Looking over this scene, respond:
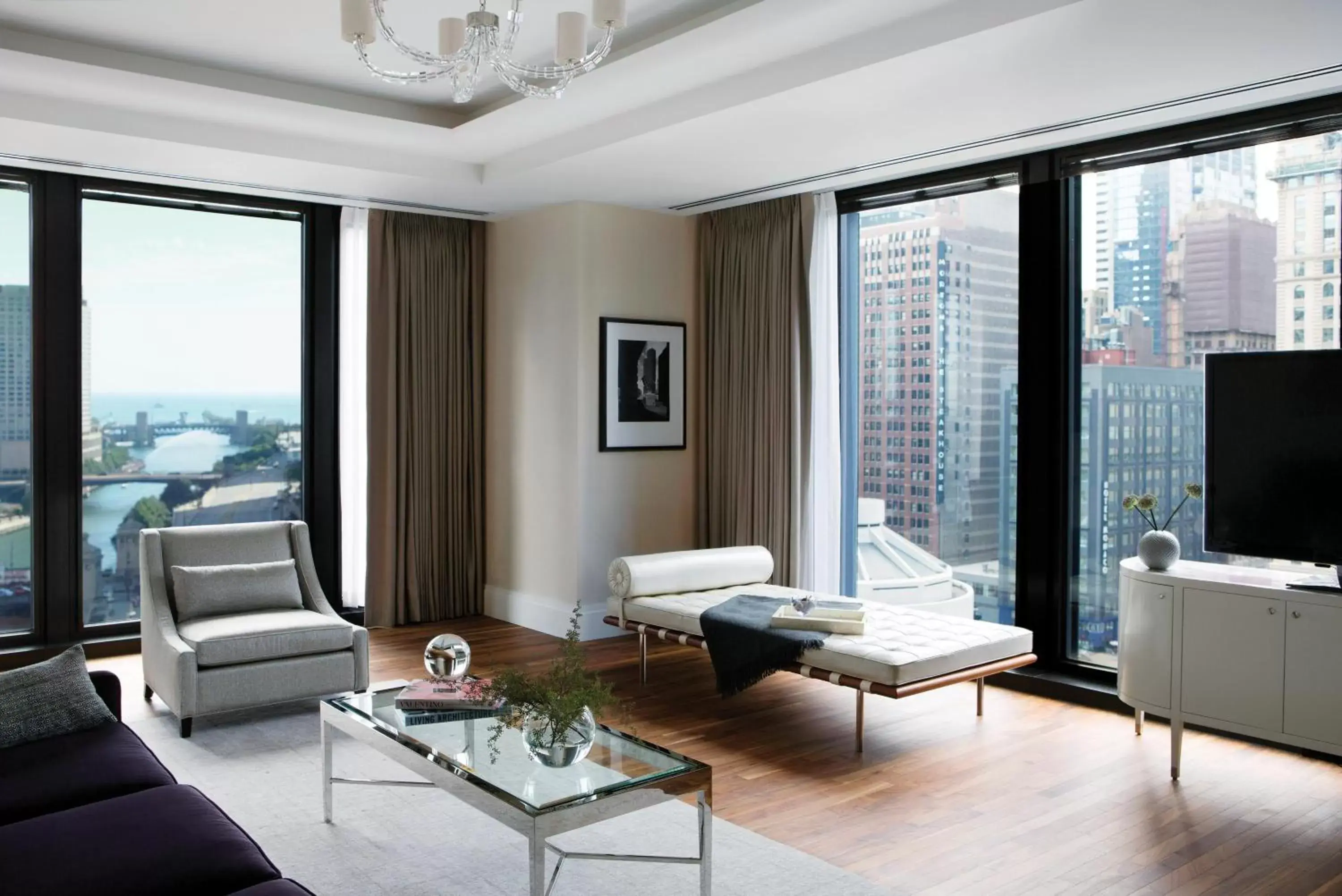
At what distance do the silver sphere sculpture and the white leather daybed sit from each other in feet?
4.54

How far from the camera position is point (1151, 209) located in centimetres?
473

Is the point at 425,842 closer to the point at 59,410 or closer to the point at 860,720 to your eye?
the point at 860,720

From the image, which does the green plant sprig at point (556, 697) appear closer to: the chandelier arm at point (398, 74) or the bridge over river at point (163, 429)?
the chandelier arm at point (398, 74)

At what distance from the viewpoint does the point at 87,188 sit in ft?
18.7

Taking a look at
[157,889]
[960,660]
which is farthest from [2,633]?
[960,660]

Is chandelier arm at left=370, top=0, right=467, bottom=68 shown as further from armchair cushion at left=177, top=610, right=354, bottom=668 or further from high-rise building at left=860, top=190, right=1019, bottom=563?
high-rise building at left=860, top=190, right=1019, bottom=563

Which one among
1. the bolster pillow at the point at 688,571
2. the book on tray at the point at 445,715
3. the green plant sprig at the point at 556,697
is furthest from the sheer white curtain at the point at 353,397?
the green plant sprig at the point at 556,697

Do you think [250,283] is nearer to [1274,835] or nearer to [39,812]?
[39,812]

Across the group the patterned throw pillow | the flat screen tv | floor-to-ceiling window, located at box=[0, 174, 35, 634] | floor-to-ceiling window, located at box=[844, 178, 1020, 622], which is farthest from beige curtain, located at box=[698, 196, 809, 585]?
the patterned throw pillow

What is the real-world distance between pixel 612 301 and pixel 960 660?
307 cm

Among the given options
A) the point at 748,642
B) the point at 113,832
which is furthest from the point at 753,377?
the point at 113,832

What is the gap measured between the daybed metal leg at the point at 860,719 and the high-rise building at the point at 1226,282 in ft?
6.71

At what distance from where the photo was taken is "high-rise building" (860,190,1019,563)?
17.4ft

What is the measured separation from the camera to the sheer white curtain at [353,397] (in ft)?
21.1
